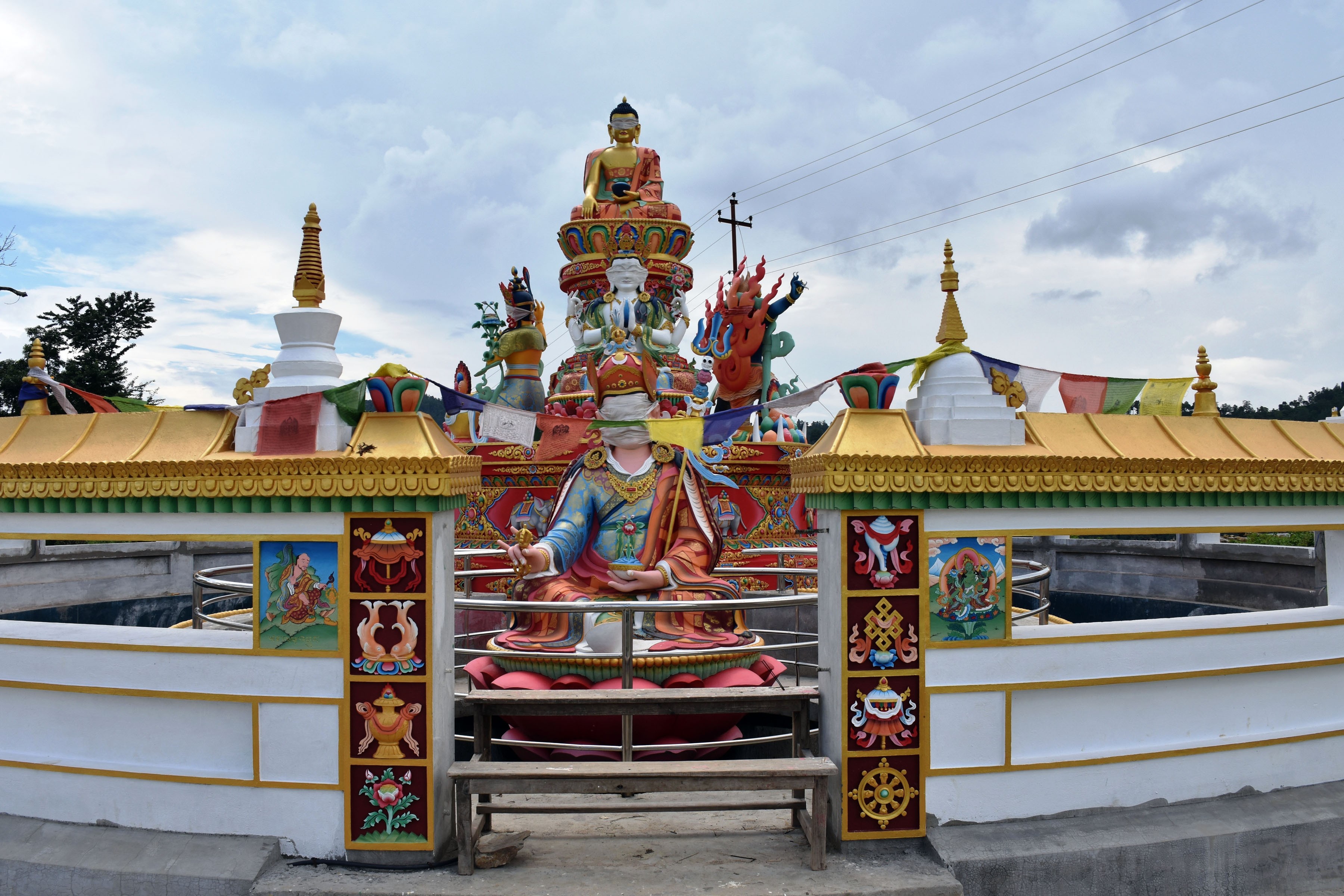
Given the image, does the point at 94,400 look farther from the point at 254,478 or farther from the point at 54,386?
the point at 254,478

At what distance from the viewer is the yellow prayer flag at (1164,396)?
19.7 feet

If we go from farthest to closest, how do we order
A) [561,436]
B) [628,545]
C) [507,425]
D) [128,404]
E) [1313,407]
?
1. [1313,407]
2. [561,436]
3. [628,545]
4. [507,425]
5. [128,404]

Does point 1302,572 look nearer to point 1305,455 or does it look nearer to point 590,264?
point 1305,455

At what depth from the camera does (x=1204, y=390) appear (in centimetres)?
636

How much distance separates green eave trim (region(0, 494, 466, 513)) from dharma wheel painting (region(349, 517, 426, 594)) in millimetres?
72

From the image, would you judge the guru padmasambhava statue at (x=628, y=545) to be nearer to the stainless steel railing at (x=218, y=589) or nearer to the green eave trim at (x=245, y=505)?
the stainless steel railing at (x=218, y=589)

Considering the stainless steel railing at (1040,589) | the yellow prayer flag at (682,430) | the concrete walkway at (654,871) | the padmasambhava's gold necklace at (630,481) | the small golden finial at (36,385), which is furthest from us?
the padmasambhava's gold necklace at (630,481)

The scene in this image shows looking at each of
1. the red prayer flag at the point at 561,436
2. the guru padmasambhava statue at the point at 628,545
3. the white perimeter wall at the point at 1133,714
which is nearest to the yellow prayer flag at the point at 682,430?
the guru padmasambhava statue at the point at 628,545

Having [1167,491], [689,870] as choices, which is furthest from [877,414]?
[689,870]

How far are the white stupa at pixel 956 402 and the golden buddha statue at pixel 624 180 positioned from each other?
9.08m

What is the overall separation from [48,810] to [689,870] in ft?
12.0

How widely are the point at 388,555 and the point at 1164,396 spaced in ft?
17.0

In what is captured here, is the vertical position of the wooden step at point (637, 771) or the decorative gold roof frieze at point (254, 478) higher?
the decorative gold roof frieze at point (254, 478)

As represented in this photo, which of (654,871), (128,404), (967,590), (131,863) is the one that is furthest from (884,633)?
(128,404)
